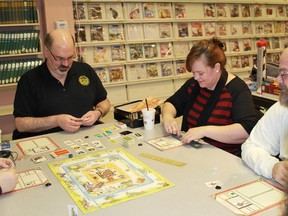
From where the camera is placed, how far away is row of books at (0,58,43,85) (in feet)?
12.2

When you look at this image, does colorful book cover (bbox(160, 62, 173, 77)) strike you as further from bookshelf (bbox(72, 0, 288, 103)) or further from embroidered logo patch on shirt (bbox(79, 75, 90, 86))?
embroidered logo patch on shirt (bbox(79, 75, 90, 86))

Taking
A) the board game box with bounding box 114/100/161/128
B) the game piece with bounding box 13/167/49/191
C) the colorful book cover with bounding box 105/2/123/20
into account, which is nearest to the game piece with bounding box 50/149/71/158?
the game piece with bounding box 13/167/49/191

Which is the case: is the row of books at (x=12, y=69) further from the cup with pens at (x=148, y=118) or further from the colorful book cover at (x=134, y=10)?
the cup with pens at (x=148, y=118)

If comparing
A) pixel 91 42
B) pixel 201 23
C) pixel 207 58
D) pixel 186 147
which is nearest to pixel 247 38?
pixel 201 23

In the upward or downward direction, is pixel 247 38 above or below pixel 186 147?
above

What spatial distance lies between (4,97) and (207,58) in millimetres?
2871

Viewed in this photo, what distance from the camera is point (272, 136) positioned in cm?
155

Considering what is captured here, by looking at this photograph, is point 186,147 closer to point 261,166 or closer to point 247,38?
point 261,166

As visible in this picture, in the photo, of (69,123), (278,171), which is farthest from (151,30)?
(278,171)

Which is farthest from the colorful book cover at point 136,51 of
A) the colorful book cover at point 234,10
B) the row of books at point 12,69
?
the colorful book cover at point 234,10

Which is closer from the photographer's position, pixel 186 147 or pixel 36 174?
pixel 36 174

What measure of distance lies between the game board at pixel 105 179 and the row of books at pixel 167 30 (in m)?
2.79

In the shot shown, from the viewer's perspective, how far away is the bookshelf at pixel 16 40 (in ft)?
12.0

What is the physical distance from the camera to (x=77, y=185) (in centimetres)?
135
